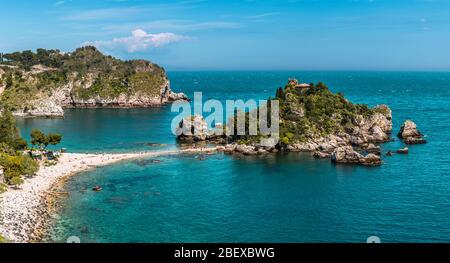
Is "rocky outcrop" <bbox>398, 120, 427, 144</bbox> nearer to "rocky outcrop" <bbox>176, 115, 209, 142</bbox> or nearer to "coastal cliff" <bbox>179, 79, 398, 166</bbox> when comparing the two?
"coastal cliff" <bbox>179, 79, 398, 166</bbox>

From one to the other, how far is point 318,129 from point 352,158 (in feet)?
55.0

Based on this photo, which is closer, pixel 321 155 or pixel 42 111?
pixel 321 155

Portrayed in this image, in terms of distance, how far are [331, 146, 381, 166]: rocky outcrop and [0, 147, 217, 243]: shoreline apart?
26.1 metres

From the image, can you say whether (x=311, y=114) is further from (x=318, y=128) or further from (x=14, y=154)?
(x=14, y=154)

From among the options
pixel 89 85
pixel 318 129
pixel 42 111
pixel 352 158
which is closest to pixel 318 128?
pixel 318 129

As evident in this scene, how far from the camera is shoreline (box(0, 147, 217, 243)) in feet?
161

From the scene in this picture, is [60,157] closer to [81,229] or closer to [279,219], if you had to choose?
[81,229]

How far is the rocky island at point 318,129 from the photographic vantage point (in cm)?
9362

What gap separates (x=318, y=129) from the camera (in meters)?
97.6

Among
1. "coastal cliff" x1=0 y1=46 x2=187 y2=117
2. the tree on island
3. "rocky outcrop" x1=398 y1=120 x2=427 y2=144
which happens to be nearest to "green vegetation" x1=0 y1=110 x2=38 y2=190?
the tree on island

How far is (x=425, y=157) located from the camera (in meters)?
85.3

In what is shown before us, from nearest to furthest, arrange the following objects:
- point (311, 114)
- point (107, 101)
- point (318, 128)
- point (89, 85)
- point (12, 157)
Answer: point (12, 157) < point (318, 128) < point (311, 114) < point (107, 101) < point (89, 85)

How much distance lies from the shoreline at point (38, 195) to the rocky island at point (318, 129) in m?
11.2
